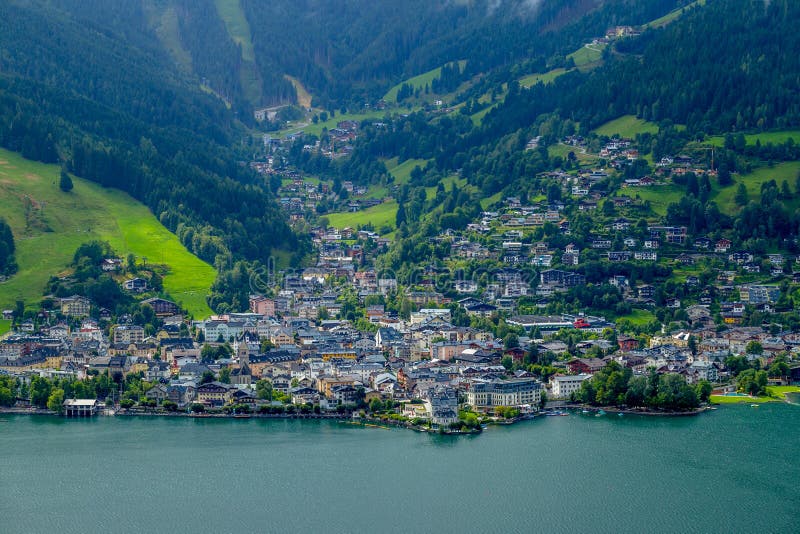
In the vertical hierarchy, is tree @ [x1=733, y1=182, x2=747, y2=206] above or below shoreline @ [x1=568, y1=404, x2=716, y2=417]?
above

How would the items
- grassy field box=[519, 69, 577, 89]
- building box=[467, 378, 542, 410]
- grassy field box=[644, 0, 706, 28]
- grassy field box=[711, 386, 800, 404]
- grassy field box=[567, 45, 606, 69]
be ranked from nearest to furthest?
building box=[467, 378, 542, 410]
grassy field box=[711, 386, 800, 404]
grassy field box=[519, 69, 577, 89]
grassy field box=[567, 45, 606, 69]
grassy field box=[644, 0, 706, 28]

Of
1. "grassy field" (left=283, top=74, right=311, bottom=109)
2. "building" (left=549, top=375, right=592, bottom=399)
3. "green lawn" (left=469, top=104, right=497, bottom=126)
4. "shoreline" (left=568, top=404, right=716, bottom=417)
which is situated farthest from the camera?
"grassy field" (left=283, top=74, right=311, bottom=109)

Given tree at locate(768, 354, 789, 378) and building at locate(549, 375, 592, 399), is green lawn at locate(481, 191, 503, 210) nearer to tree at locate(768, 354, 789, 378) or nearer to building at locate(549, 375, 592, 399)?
tree at locate(768, 354, 789, 378)

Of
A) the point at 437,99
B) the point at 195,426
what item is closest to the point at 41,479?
the point at 195,426

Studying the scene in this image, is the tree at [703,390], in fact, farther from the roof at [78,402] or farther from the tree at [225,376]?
the roof at [78,402]

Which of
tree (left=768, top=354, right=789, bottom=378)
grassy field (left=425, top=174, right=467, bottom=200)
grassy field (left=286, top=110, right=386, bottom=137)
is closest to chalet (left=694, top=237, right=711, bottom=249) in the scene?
tree (left=768, top=354, right=789, bottom=378)

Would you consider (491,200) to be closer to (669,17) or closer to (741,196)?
(741,196)
